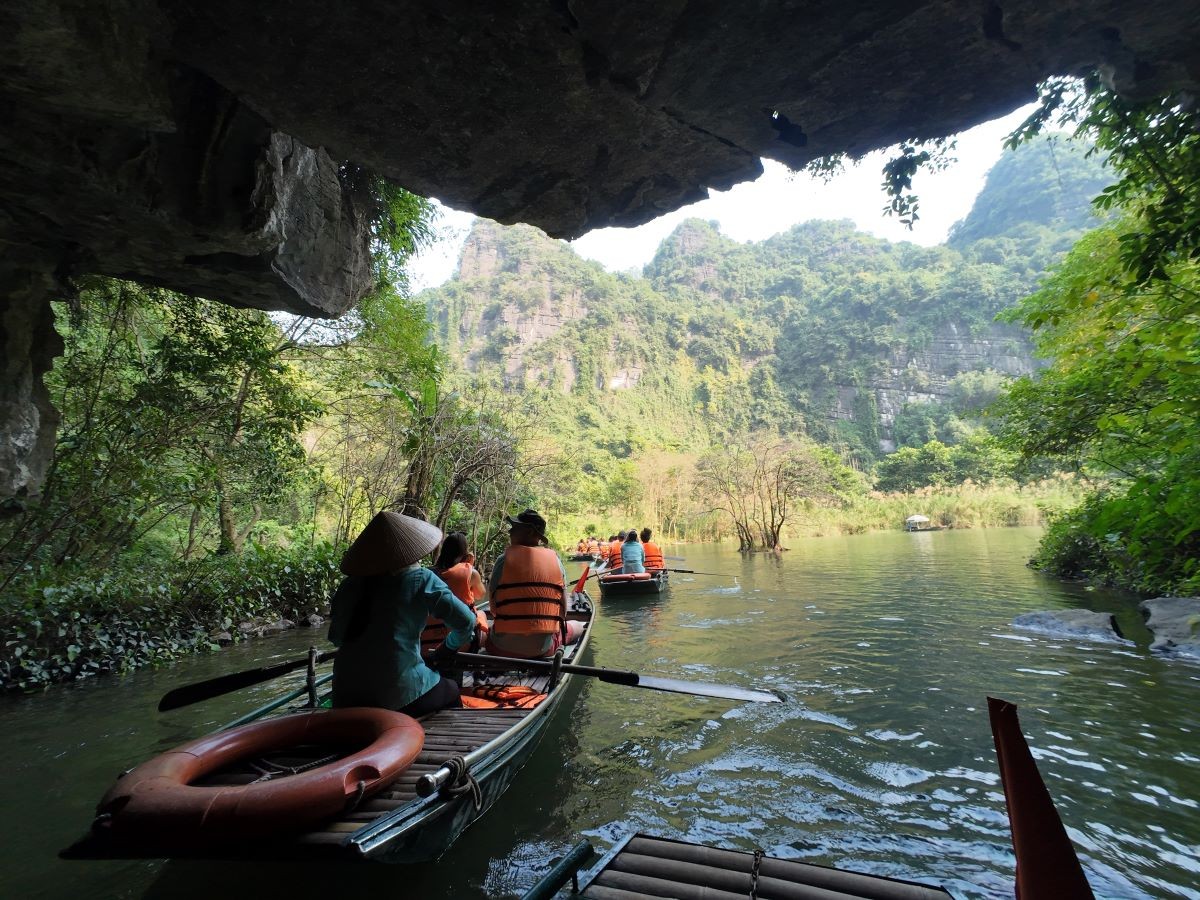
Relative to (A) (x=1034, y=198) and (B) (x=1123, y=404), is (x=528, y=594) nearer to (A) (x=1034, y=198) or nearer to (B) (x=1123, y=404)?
(B) (x=1123, y=404)

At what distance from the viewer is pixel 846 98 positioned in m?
4.41

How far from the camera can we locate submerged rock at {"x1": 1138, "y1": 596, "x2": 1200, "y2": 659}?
5.68 metres

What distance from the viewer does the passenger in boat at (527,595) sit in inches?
183

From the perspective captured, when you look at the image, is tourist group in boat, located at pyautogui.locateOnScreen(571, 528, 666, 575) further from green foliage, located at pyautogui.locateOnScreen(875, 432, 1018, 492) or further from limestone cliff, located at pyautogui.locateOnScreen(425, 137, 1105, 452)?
limestone cliff, located at pyautogui.locateOnScreen(425, 137, 1105, 452)

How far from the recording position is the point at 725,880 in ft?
6.83

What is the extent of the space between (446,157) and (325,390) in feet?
23.5

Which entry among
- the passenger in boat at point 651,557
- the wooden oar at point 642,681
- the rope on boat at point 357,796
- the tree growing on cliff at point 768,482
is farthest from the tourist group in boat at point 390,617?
the tree growing on cliff at point 768,482

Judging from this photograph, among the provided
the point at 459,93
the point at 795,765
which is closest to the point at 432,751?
the point at 795,765

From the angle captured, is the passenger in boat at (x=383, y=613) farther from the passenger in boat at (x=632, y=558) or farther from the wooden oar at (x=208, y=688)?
the passenger in boat at (x=632, y=558)

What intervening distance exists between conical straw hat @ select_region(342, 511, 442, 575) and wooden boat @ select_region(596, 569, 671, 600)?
8635 millimetres

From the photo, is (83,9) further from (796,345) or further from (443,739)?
(796,345)

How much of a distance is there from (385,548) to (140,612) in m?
6.28

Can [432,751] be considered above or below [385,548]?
below

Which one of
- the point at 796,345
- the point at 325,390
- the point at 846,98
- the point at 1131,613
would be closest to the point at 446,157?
the point at 846,98
